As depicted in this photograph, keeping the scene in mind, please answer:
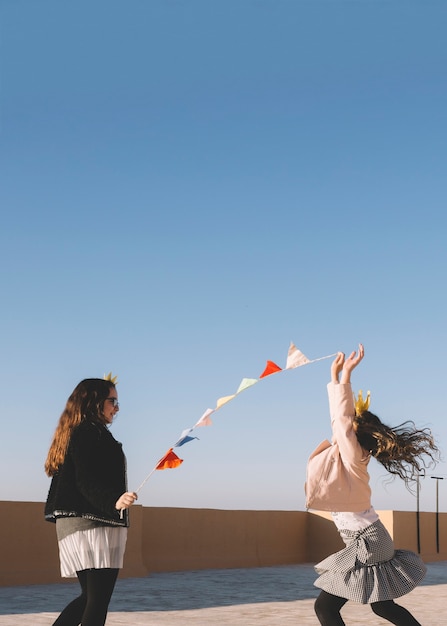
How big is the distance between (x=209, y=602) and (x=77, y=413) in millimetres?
6075

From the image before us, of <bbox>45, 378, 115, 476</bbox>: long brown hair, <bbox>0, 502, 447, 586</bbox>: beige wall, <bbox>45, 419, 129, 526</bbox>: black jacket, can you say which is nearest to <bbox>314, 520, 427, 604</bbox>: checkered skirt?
<bbox>45, 419, 129, 526</bbox>: black jacket

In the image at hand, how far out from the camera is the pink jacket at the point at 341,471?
16.6 feet

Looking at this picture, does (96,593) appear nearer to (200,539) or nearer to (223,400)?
(223,400)

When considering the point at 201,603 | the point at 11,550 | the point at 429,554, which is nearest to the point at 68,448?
the point at 201,603

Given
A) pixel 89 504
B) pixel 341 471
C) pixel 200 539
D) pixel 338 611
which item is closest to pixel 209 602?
pixel 338 611

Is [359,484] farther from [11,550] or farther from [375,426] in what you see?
[11,550]

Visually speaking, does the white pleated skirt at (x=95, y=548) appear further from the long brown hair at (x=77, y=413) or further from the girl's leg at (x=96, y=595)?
the long brown hair at (x=77, y=413)

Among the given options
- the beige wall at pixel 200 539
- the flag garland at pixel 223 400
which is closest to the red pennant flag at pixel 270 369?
the flag garland at pixel 223 400

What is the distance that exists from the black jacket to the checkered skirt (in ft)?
4.08

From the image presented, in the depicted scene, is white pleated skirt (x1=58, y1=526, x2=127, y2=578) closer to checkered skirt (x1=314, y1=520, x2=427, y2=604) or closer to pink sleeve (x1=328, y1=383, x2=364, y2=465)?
checkered skirt (x1=314, y1=520, x2=427, y2=604)

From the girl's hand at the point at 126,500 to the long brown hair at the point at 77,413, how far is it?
426mm

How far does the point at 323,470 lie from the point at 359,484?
0.68ft

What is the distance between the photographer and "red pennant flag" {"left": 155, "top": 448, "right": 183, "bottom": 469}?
4.81 meters

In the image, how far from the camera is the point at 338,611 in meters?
5.09
